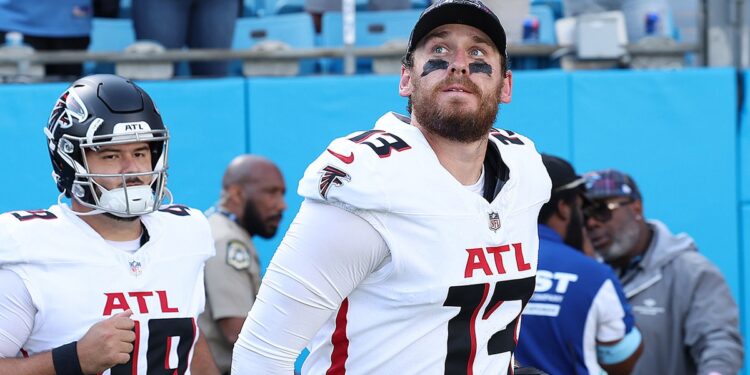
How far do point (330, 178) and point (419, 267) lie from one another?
0.79 feet

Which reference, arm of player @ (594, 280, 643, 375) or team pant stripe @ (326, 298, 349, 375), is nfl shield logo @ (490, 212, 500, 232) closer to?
team pant stripe @ (326, 298, 349, 375)

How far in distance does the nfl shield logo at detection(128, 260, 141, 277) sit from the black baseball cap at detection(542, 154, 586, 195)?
1555 mm

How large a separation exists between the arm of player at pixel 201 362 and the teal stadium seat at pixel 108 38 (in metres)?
3.58

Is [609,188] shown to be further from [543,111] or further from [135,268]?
[135,268]

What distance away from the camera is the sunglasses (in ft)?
14.8

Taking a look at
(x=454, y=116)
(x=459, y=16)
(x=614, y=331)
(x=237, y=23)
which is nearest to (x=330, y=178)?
(x=454, y=116)

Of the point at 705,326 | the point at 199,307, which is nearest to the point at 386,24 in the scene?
the point at 705,326

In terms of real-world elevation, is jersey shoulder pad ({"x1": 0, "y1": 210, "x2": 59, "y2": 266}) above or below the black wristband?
above

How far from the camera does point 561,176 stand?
3.91 meters

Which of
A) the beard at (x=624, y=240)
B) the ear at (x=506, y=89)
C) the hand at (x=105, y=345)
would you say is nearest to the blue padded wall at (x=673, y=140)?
the beard at (x=624, y=240)

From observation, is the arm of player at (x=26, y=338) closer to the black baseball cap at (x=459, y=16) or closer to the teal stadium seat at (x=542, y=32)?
the black baseball cap at (x=459, y=16)

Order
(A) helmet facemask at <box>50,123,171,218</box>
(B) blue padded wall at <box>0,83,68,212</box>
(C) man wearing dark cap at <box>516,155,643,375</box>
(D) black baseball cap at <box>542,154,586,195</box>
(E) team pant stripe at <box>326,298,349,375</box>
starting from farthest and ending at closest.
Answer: (B) blue padded wall at <box>0,83,68,212</box> → (D) black baseball cap at <box>542,154,586,195</box> → (C) man wearing dark cap at <box>516,155,643,375</box> → (A) helmet facemask at <box>50,123,171,218</box> → (E) team pant stripe at <box>326,298,349,375</box>

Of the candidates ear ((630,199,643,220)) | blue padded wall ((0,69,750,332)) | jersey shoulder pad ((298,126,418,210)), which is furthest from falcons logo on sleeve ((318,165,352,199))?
blue padded wall ((0,69,750,332))

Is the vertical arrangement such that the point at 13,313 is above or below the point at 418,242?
below
